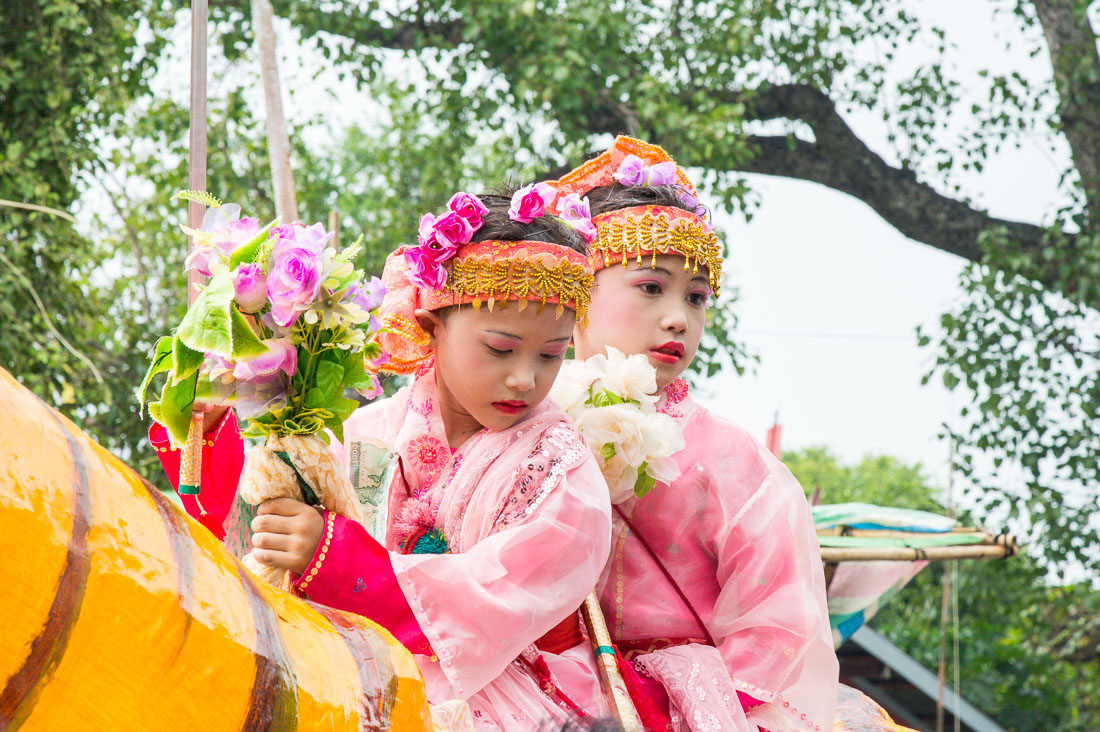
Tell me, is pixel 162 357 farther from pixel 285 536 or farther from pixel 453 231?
pixel 453 231

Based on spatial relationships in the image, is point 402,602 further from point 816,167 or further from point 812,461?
point 812,461

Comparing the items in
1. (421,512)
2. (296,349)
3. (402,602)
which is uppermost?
(296,349)

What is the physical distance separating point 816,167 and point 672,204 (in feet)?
16.5

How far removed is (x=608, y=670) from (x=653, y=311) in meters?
0.80

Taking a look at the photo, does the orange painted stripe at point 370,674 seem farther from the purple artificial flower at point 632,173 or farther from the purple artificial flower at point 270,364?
the purple artificial flower at point 632,173

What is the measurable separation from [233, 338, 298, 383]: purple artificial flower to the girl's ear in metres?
0.45

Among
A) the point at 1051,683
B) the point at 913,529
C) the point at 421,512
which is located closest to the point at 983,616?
the point at 1051,683

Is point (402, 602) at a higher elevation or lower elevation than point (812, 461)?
lower

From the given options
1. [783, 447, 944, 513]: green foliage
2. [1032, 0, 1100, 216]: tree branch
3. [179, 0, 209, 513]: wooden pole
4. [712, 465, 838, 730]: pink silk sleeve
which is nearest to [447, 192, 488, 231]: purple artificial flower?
[179, 0, 209, 513]: wooden pole

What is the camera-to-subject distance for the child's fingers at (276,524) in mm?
1704

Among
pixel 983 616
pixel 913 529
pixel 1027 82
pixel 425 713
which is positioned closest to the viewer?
pixel 425 713

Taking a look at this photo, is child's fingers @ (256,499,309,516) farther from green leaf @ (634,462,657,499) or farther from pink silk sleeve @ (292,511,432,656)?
green leaf @ (634,462,657,499)

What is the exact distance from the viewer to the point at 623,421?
7.44ft

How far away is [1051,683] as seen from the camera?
7.03 metres
